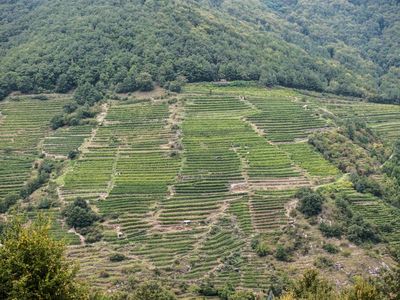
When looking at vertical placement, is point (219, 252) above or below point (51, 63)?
below

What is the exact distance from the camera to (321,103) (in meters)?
84.6

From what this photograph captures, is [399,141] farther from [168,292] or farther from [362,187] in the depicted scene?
[168,292]

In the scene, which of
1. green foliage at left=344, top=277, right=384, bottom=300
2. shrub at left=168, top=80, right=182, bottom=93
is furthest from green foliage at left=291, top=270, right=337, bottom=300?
shrub at left=168, top=80, right=182, bottom=93

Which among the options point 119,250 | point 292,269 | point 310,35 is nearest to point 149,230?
point 119,250

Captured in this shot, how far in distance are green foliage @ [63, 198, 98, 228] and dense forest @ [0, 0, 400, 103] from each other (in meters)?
29.9

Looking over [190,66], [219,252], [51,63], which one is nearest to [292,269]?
[219,252]

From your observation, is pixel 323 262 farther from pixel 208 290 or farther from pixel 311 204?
pixel 208 290

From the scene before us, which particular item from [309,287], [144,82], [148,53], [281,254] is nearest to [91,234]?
[281,254]

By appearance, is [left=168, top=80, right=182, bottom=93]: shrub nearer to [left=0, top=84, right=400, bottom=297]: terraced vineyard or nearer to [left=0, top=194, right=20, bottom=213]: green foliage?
[left=0, top=84, right=400, bottom=297]: terraced vineyard

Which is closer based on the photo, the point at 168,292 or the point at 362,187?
the point at 168,292

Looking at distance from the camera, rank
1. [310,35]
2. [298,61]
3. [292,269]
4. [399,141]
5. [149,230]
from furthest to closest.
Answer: [310,35] < [298,61] < [399,141] < [149,230] < [292,269]

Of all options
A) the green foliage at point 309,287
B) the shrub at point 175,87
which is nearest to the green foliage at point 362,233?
the green foliage at point 309,287

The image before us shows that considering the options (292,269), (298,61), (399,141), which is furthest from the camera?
(298,61)

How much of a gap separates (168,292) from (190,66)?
49143mm
